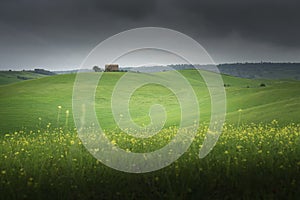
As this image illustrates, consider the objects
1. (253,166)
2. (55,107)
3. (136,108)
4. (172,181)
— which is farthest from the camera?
(136,108)

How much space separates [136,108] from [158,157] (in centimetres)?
4337

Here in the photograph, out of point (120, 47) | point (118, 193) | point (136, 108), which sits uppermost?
point (120, 47)

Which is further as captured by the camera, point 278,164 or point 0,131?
point 0,131

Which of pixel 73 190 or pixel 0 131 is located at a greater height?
pixel 73 190

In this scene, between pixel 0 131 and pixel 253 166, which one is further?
pixel 0 131

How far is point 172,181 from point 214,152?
11.0 ft

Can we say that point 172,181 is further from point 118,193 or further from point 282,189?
point 282,189

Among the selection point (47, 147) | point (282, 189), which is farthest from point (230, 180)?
point (47, 147)

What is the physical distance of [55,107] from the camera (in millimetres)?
43188

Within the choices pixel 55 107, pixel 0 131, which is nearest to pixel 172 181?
pixel 0 131

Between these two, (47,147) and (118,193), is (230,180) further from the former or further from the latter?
(47,147)

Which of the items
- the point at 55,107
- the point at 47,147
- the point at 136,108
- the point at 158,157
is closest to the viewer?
the point at 158,157

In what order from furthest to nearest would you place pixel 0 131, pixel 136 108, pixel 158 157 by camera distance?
pixel 136 108, pixel 0 131, pixel 158 157

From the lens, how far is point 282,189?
7527 millimetres
